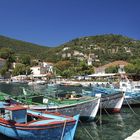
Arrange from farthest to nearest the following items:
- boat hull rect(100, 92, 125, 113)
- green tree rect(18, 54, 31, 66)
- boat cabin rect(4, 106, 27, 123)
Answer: green tree rect(18, 54, 31, 66) < boat hull rect(100, 92, 125, 113) < boat cabin rect(4, 106, 27, 123)

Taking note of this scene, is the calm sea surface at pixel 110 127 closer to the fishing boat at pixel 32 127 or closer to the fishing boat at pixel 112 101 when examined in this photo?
the fishing boat at pixel 112 101

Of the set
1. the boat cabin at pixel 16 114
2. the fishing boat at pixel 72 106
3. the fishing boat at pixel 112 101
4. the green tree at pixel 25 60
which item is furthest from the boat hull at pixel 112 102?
the green tree at pixel 25 60

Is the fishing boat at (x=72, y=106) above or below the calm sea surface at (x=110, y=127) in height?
above

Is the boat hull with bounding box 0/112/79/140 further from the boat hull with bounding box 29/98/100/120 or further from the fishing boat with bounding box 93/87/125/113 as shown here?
the fishing boat with bounding box 93/87/125/113

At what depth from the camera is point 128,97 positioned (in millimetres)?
33375

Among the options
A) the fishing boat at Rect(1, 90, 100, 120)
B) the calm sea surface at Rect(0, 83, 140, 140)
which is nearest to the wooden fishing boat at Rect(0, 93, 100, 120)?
the fishing boat at Rect(1, 90, 100, 120)

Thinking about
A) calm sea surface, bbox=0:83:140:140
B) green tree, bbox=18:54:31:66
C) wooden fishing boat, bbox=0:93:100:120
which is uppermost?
green tree, bbox=18:54:31:66

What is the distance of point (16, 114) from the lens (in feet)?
51.0

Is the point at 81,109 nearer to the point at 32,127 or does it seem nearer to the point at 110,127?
the point at 110,127

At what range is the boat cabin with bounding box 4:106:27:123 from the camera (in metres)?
15.4

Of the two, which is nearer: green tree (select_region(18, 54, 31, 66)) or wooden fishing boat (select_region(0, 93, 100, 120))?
wooden fishing boat (select_region(0, 93, 100, 120))

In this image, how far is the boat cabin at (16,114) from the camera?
15.4 metres

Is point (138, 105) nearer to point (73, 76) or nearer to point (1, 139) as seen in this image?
point (1, 139)

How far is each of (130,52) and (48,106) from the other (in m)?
181
